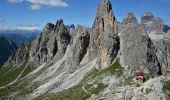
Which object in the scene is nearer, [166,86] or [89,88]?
[166,86]

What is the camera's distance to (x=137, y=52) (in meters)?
154

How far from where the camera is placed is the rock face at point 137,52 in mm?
148250

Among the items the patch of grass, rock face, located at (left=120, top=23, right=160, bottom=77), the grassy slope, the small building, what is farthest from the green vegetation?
the patch of grass

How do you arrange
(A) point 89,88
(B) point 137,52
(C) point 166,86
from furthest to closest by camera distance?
1. (B) point 137,52
2. (A) point 89,88
3. (C) point 166,86

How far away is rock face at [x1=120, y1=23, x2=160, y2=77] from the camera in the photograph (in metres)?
148

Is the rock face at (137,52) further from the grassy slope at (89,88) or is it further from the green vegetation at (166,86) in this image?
the green vegetation at (166,86)

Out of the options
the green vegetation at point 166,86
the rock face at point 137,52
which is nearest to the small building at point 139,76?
the rock face at point 137,52

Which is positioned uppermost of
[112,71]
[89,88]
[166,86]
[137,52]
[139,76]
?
[137,52]

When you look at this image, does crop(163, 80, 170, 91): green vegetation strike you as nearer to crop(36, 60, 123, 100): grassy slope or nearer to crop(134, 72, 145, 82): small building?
crop(134, 72, 145, 82): small building

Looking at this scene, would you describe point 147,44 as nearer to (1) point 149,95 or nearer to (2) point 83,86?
(2) point 83,86

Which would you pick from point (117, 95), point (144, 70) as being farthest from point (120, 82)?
point (117, 95)

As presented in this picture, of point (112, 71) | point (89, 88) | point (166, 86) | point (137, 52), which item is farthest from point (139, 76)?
point (89, 88)

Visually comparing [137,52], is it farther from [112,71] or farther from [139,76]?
[139,76]

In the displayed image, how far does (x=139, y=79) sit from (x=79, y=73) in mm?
67634
